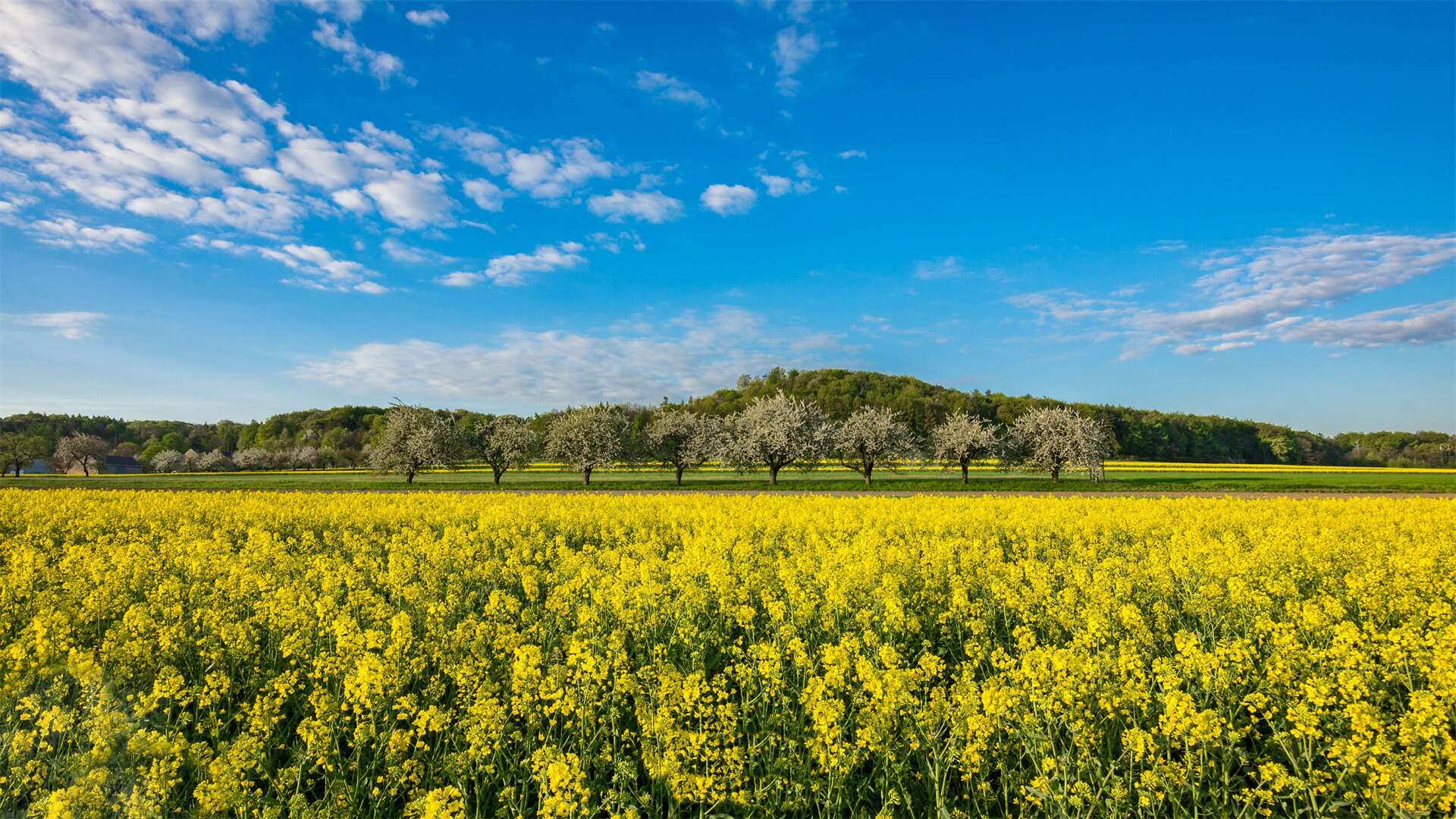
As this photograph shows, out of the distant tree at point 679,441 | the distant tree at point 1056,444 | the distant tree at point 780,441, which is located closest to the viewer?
the distant tree at point 1056,444

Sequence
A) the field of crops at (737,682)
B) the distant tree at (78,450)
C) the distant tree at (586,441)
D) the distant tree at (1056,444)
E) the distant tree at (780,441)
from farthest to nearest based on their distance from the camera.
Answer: the distant tree at (78,450), the distant tree at (586,441), the distant tree at (780,441), the distant tree at (1056,444), the field of crops at (737,682)

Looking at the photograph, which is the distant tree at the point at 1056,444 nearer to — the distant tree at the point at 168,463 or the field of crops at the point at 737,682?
the field of crops at the point at 737,682

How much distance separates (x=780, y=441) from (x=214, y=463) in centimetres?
10218

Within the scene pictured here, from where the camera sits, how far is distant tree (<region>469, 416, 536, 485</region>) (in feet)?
177

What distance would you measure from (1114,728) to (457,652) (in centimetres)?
612

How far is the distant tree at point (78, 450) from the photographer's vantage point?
9919 cm

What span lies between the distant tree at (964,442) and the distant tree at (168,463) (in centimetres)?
11958

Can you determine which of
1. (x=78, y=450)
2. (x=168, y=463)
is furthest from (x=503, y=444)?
(x=78, y=450)

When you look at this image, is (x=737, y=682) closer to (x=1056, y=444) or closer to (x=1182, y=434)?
(x=1056, y=444)

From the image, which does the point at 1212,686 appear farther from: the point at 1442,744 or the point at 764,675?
the point at 764,675

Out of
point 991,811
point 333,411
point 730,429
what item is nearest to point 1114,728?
point 991,811

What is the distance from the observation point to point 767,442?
160 feet

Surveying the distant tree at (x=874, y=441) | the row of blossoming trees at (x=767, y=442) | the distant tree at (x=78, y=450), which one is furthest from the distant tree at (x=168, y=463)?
the distant tree at (x=874, y=441)

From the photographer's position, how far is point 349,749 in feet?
19.9
